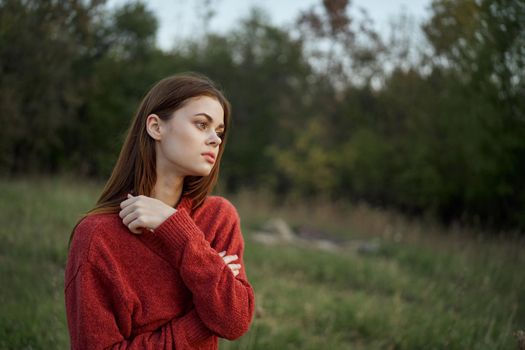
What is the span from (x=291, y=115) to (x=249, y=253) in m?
10.5

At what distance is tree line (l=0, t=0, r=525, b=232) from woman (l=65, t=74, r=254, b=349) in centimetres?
382

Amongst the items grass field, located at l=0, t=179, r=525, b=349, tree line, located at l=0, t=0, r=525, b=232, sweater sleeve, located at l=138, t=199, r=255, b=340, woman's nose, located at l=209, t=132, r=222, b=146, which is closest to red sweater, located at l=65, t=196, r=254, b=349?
sweater sleeve, located at l=138, t=199, r=255, b=340

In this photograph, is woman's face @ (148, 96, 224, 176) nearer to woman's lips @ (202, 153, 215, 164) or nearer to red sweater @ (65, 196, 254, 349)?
woman's lips @ (202, 153, 215, 164)

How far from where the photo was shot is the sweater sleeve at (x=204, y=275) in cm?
173

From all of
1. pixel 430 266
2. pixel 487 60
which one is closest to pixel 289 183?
pixel 487 60

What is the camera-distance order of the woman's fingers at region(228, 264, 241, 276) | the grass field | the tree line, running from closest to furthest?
the woman's fingers at region(228, 264, 241, 276) → the grass field → the tree line

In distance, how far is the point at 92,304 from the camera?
5.53 feet

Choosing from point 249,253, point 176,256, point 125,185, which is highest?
point 125,185

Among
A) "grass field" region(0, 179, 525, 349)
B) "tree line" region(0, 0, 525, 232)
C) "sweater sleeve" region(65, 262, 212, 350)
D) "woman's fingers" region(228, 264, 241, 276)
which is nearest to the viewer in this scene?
"sweater sleeve" region(65, 262, 212, 350)

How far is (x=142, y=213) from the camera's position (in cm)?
175

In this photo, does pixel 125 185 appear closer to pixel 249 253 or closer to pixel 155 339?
pixel 155 339

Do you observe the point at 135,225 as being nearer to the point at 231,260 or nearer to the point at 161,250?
the point at 161,250

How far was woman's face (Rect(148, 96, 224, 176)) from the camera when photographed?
6.17ft

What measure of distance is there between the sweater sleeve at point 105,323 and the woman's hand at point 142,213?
20 cm
